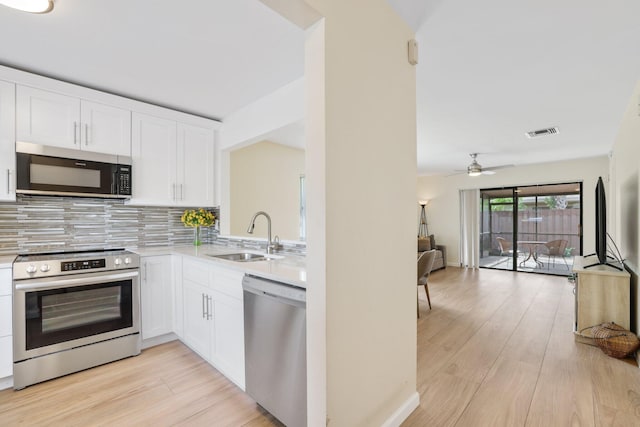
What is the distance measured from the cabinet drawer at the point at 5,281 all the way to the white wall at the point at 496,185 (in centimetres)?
755

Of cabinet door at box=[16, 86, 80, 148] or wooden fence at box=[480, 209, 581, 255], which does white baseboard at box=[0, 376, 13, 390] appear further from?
wooden fence at box=[480, 209, 581, 255]

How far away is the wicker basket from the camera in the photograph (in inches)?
96.7

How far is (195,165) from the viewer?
3.30 m

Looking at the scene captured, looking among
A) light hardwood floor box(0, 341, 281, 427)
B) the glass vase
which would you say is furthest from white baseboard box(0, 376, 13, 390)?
the glass vase

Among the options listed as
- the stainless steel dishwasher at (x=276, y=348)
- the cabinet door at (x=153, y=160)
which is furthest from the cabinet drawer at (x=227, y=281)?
the cabinet door at (x=153, y=160)

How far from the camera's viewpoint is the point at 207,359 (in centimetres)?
236

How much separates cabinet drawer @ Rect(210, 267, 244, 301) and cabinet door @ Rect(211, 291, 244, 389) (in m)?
0.04

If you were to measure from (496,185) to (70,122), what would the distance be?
7305 millimetres

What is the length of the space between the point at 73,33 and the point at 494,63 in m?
2.90

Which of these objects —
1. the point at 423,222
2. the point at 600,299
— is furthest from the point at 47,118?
the point at 423,222

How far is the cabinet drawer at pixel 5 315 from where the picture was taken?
203 cm

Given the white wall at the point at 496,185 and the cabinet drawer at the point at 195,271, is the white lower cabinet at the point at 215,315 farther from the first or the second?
the white wall at the point at 496,185

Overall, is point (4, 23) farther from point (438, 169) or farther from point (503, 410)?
point (438, 169)

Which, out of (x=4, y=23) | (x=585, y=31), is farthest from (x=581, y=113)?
(x=4, y=23)
